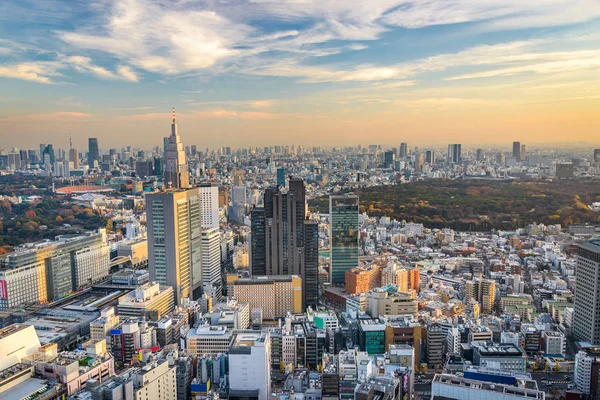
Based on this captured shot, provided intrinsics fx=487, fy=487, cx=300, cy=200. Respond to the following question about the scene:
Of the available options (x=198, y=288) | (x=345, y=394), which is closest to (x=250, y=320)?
(x=198, y=288)

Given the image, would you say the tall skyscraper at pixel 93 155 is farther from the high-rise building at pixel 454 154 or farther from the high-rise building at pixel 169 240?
the high-rise building at pixel 454 154

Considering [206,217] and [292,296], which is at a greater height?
[206,217]

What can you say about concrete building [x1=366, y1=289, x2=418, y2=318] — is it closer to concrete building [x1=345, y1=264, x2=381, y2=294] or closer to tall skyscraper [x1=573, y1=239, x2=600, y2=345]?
concrete building [x1=345, y1=264, x2=381, y2=294]

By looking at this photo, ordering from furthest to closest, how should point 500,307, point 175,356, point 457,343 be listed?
1. point 500,307
2. point 457,343
3. point 175,356

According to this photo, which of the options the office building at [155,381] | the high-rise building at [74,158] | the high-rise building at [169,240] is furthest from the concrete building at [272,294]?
the high-rise building at [74,158]

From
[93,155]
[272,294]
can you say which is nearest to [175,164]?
[272,294]

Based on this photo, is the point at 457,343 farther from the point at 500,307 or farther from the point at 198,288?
the point at 198,288

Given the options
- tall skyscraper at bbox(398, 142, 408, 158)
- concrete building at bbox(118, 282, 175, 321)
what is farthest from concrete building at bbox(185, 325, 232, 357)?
tall skyscraper at bbox(398, 142, 408, 158)
